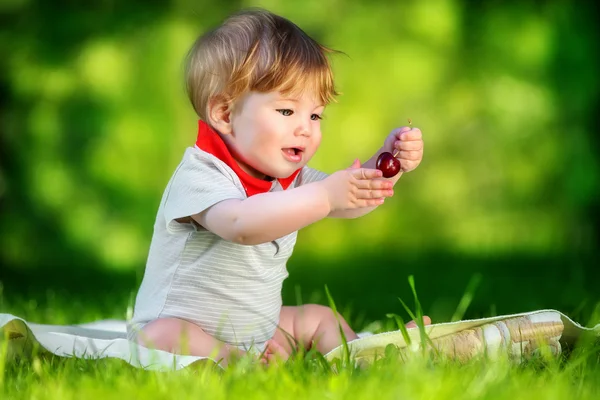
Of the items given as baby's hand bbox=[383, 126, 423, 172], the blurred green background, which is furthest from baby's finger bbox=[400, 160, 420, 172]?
the blurred green background

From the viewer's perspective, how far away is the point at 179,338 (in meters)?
1.95

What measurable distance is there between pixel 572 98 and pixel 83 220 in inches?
164

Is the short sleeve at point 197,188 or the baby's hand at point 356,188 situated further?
the short sleeve at point 197,188

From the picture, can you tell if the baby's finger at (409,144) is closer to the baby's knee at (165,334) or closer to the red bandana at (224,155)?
the red bandana at (224,155)

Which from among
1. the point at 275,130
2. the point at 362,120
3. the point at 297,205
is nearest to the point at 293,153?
the point at 275,130

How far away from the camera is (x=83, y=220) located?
24.1 feet

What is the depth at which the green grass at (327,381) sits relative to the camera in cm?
134

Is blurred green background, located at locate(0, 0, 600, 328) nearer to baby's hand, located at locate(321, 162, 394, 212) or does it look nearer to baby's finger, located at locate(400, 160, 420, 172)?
baby's finger, located at locate(400, 160, 420, 172)

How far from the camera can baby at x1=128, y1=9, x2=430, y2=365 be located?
6.58 ft

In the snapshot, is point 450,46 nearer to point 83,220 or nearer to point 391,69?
point 391,69

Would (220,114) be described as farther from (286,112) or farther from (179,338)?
(179,338)

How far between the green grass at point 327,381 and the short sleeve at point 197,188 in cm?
36

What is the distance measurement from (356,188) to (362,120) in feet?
20.3

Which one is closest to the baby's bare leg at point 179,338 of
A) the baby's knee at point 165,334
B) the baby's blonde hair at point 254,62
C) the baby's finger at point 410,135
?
the baby's knee at point 165,334
